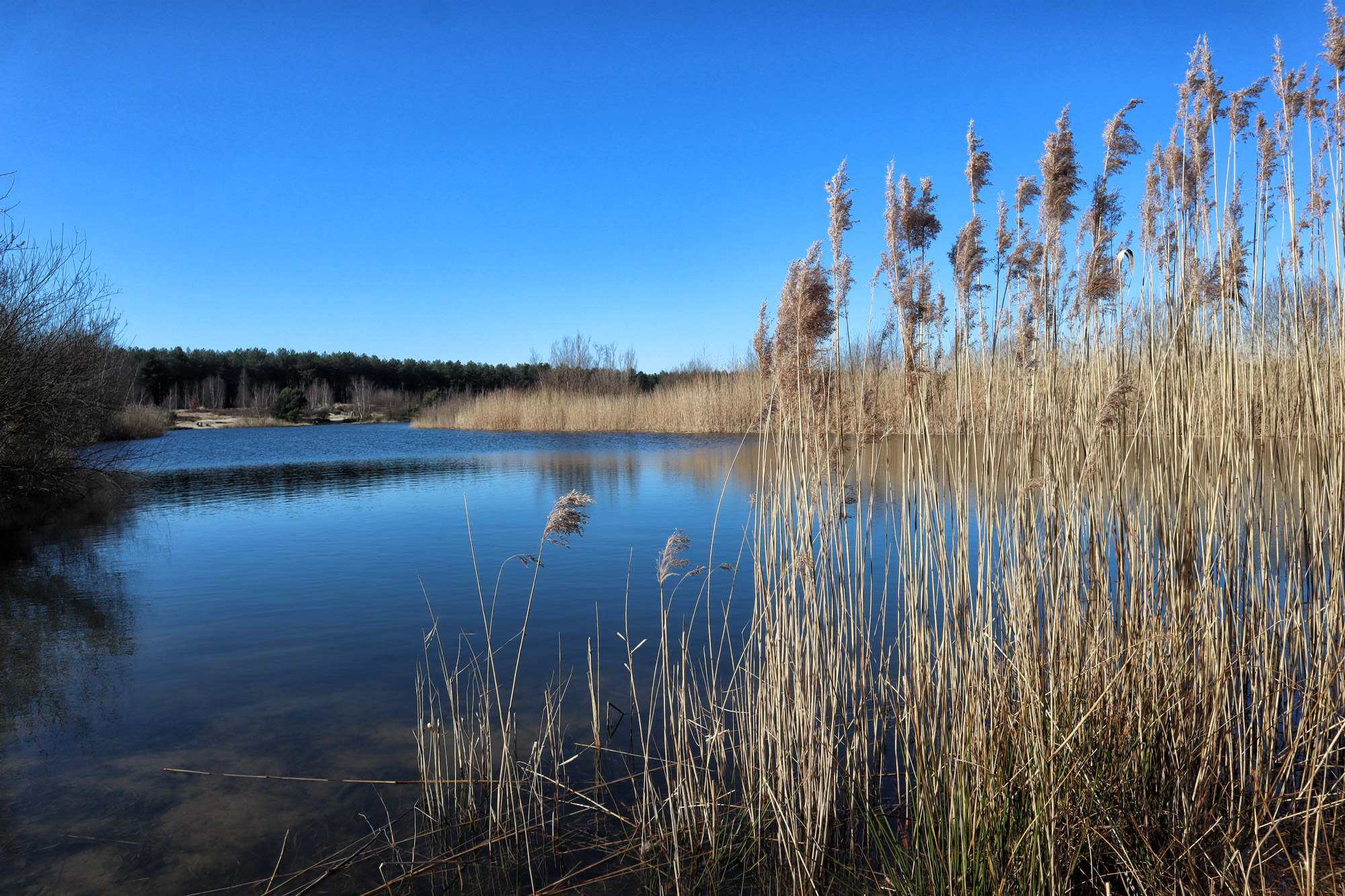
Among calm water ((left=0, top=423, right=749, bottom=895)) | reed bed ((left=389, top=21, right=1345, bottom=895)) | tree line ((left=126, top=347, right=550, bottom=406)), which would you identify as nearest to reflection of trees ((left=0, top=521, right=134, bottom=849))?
calm water ((left=0, top=423, right=749, bottom=895))

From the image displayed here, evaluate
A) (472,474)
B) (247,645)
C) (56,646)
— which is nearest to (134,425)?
(472,474)

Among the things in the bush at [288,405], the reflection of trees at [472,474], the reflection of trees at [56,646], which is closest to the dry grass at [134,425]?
the reflection of trees at [472,474]

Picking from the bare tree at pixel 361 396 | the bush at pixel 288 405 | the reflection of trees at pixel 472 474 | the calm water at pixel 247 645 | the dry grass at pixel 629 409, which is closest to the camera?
the calm water at pixel 247 645

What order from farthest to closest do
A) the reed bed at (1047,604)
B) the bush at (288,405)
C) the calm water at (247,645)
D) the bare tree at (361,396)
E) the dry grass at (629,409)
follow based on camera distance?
the bare tree at (361,396), the bush at (288,405), the dry grass at (629,409), the calm water at (247,645), the reed bed at (1047,604)

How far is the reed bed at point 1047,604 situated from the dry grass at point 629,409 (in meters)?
15.0

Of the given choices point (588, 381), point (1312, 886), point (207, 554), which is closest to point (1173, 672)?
point (1312, 886)

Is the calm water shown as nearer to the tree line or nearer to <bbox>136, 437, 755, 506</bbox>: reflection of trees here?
<bbox>136, 437, 755, 506</bbox>: reflection of trees

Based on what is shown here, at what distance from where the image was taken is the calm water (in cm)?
244

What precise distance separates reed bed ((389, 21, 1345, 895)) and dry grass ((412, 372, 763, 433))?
1501 centimetres

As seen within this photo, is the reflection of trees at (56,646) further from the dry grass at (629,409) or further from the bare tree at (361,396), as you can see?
the bare tree at (361,396)

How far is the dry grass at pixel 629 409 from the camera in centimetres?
2000

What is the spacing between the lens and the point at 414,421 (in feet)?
110

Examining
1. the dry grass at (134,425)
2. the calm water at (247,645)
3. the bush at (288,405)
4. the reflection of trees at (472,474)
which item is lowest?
the calm water at (247,645)

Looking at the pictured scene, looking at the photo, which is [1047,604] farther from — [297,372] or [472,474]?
[297,372]
